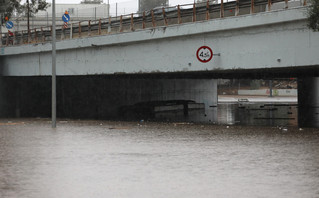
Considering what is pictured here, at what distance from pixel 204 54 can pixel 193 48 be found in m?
0.90

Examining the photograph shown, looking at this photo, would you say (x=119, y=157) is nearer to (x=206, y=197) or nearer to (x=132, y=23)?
(x=206, y=197)

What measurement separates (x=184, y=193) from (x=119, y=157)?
17.5 ft

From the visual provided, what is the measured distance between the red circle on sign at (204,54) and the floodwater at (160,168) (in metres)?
8.94

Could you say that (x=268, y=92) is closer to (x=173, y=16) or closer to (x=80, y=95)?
(x=80, y=95)

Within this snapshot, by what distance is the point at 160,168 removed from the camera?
39.5ft

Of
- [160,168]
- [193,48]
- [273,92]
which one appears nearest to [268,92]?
[273,92]

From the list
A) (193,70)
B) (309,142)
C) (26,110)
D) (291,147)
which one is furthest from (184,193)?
(26,110)

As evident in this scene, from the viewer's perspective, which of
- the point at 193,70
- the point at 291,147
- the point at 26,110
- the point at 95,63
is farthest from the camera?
A: the point at 26,110

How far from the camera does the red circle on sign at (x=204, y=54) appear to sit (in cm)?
2747

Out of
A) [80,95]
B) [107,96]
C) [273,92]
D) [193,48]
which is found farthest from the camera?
[273,92]

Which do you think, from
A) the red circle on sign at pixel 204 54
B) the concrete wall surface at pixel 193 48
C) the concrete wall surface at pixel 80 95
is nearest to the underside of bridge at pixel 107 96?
the concrete wall surface at pixel 80 95

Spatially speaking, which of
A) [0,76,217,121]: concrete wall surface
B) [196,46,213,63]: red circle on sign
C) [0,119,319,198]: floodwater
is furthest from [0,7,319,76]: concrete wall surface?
[0,119,319,198]: floodwater

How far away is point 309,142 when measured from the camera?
18.0m

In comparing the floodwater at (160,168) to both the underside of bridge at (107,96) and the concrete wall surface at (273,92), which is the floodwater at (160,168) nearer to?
the underside of bridge at (107,96)
